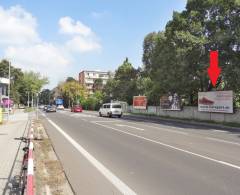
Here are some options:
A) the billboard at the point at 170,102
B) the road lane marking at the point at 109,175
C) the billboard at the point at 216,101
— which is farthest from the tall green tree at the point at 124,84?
the road lane marking at the point at 109,175

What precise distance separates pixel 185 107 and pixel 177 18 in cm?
996

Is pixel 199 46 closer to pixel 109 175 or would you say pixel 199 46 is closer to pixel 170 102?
pixel 170 102

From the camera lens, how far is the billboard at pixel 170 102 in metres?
48.6

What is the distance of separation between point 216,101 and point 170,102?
43.1 feet

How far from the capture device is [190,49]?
38.6 meters

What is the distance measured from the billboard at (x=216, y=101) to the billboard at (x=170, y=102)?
6.98m

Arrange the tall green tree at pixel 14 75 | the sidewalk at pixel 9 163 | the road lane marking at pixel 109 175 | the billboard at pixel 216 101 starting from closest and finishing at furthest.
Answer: the road lane marking at pixel 109 175 < the sidewalk at pixel 9 163 < the billboard at pixel 216 101 < the tall green tree at pixel 14 75

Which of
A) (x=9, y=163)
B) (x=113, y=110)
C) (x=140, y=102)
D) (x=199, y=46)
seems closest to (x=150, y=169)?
(x=9, y=163)

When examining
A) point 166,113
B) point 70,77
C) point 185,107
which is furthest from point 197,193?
point 70,77

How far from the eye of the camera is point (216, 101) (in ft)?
125

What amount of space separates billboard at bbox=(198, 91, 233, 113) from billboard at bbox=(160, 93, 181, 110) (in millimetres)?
6976

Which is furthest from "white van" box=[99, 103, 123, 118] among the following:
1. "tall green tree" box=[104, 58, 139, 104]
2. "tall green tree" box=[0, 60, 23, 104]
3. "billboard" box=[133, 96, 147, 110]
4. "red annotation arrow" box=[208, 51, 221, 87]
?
"tall green tree" box=[0, 60, 23, 104]

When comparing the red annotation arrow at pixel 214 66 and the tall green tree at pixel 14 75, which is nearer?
the red annotation arrow at pixel 214 66

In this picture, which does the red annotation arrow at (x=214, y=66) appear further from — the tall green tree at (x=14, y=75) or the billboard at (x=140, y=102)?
Result: the tall green tree at (x=14, y=75)
